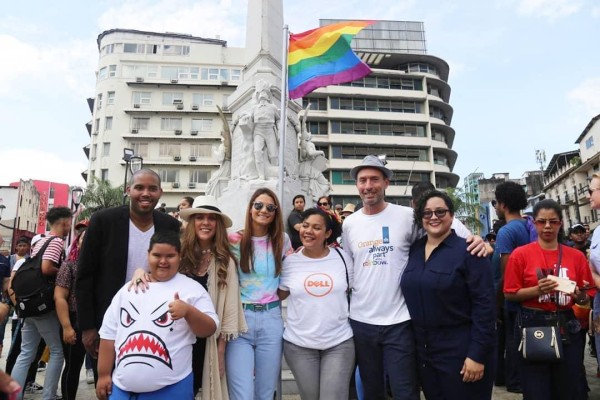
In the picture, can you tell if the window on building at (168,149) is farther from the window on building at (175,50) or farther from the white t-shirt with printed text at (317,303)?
the white t-shirt with printed text at (317,303)

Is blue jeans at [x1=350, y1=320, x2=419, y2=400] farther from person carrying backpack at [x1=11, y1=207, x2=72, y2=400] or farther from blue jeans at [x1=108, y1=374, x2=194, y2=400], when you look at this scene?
person carrying backpack at [x1=11, y1=207, x2=72, y2=400]

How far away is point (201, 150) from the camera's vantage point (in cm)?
4566

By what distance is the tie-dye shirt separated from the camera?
131 inches

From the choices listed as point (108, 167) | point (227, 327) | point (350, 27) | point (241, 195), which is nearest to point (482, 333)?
point (227, 327)

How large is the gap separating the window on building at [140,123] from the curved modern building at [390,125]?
60.0 ft

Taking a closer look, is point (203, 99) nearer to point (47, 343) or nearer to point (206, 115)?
point (206, 115)

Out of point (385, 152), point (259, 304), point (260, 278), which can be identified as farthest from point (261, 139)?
point (385, 152)

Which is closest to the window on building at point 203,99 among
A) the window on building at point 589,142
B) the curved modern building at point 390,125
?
the curved modern building at point 390,125

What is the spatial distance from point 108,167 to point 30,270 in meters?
44.0

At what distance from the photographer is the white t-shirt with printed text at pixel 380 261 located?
3.14m

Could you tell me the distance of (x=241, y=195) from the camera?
1022 centimetres

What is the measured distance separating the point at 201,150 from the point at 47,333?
42553 mm

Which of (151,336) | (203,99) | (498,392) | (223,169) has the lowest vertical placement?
(498,392)

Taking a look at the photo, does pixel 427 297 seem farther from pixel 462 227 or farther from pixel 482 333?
pixel 462 227
